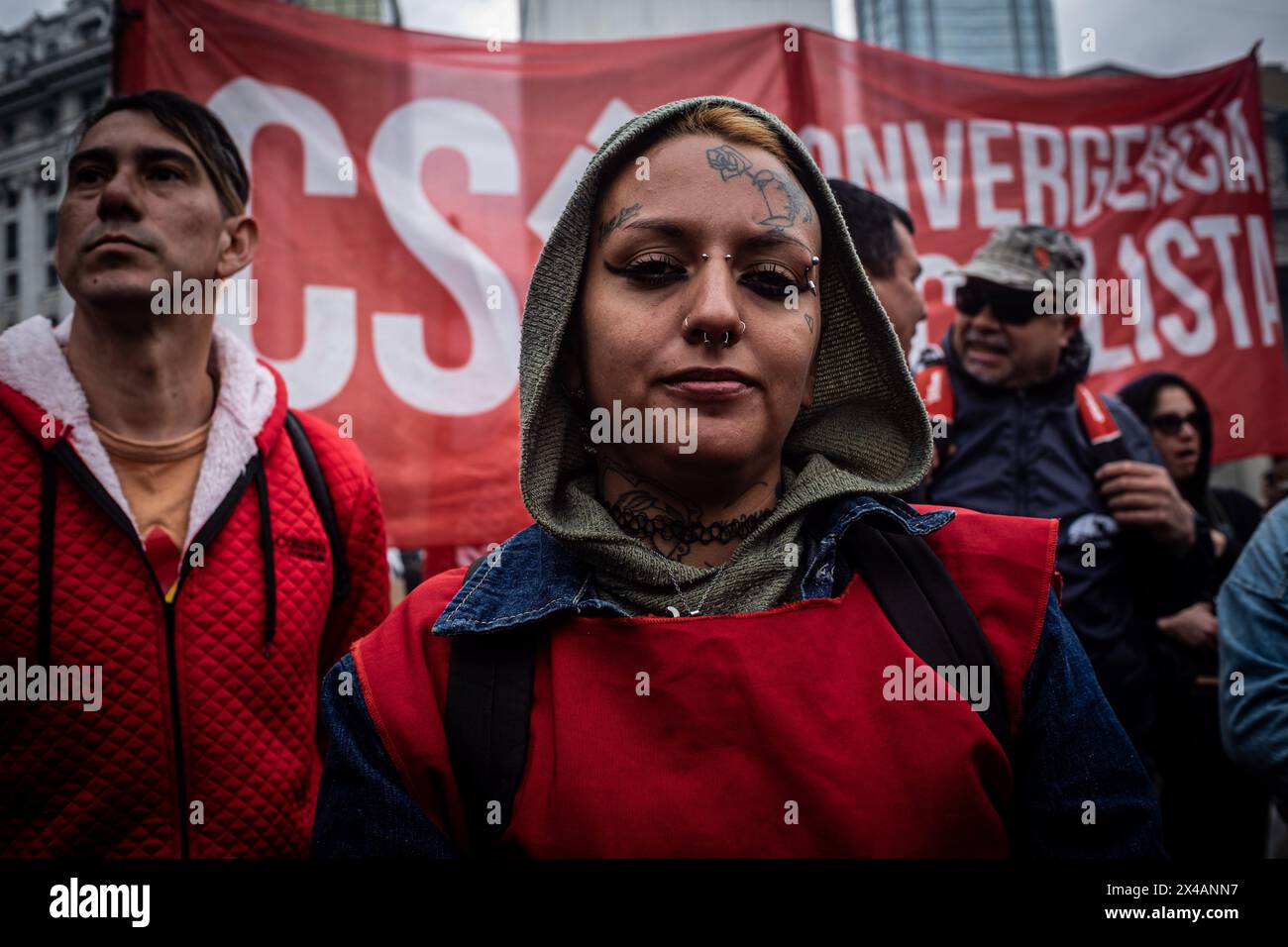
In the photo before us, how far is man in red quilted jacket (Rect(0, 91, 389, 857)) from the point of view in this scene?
1.99 m

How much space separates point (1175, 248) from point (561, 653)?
494cm

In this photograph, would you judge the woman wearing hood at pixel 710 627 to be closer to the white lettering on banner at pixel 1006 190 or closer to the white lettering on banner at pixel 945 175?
the white lettering on banner at pixel 1006 190

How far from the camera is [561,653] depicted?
1.46m

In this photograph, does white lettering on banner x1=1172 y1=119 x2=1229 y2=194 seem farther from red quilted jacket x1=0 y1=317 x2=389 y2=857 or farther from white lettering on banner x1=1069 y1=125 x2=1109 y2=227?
red quilted jacket x1=0 y1=317 x2=389 y2=857

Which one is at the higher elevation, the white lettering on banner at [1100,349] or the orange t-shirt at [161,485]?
the white lettering on banner at [1100,349]

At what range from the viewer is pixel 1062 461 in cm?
313

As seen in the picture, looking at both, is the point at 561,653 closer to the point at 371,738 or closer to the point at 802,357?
the point at 371,738

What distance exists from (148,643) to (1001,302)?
3.04 meters

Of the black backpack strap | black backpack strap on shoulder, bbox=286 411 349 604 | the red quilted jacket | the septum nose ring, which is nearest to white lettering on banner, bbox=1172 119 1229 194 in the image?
the septum nose ring

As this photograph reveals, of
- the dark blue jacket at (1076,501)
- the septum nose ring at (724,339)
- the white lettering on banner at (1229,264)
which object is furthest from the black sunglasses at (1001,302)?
the white lettering on banner at (1229,264)

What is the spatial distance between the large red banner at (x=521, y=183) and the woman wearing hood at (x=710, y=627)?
102 inches

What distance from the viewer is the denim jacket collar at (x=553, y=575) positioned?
147 cm

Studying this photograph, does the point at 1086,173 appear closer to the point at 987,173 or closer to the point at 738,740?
the point at 987,173

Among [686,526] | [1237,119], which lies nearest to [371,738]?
[686,526]
